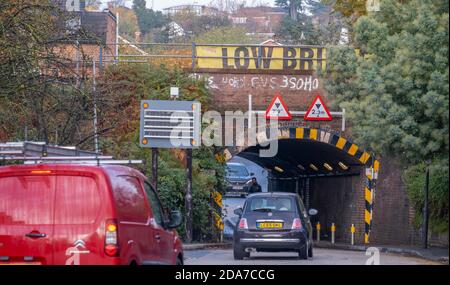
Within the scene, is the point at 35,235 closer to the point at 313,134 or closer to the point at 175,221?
the point at 175,221

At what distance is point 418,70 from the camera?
18594mm

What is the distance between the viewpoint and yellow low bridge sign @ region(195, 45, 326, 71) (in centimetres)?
3195

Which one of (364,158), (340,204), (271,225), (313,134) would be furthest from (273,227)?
(340,204)

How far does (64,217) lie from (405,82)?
1002 cm

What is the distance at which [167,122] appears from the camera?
26656 millimetres

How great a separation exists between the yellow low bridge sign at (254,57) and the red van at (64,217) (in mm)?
21059

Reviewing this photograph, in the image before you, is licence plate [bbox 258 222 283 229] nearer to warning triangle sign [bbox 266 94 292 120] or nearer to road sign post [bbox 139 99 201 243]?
road sign post [bbox 139 99 201 243]

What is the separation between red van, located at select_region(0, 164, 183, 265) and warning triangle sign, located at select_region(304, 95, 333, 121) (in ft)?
66.8

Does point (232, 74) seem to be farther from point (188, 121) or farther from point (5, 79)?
point (5, 79)

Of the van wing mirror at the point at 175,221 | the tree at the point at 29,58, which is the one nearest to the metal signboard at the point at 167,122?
the tree at the point at 29,58

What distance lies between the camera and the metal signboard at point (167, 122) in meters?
26.7
